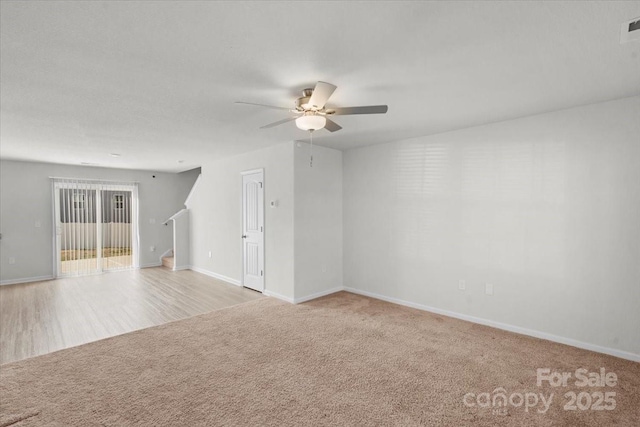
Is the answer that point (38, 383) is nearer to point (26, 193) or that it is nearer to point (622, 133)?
point (26, 193)

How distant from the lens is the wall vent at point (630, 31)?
171cm

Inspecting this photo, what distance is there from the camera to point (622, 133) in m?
2.91

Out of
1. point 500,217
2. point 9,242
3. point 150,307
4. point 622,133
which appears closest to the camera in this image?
point 622,133

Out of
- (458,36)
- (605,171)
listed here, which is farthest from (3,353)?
(605,171)

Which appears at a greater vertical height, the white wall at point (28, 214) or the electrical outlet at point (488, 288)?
the white wall at point (28, 214)

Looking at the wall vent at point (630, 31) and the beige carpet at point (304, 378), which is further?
the beige carpet at point (304, 378)

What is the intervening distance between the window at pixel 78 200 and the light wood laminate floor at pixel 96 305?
163 cm

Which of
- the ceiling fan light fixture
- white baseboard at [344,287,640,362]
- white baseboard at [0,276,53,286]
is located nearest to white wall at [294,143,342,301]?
white baseboard at [344,287,640,362]

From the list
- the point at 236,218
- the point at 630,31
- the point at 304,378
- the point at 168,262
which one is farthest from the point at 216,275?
the point at 630,31

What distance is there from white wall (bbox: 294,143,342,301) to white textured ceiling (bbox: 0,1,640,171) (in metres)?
1.24

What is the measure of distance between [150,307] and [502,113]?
5.45 meters

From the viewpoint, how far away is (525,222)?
3.46m

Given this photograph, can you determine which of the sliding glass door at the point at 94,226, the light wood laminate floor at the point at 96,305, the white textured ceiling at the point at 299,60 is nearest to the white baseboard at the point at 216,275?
the light wood laminate floor at the point at 96,305

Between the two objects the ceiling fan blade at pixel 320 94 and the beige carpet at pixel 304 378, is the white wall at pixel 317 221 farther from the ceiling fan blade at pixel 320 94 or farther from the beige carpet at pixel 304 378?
the ceiling fan blade at pixel 320 94
